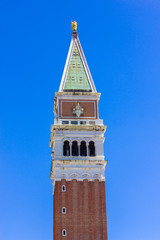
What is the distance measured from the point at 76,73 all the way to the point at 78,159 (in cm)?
1544

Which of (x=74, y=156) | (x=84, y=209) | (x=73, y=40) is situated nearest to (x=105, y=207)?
(x=84, y=209)

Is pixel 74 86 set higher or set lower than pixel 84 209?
higher

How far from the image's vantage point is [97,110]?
93.1 meters

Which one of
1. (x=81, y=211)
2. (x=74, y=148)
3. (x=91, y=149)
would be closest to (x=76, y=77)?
(x=74, y=148)

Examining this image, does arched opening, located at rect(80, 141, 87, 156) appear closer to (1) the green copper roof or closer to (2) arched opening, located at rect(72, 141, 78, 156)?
(2) arched opening, located at rect(72, 141, 78, 156)

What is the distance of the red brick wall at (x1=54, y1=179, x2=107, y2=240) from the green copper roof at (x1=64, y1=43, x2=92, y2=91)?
15924 millimetres

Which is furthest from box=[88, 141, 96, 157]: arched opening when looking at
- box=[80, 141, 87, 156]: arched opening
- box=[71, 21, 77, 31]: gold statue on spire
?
box=[71, 21, 77, 31]: gold statue on spire

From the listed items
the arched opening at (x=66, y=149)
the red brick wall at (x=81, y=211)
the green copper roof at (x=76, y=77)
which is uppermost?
the green copper roof at (x=76, y=77)

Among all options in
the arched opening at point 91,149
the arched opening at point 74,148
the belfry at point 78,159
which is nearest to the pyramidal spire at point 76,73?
the belfry at point 78,159

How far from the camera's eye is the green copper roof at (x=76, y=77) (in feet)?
311

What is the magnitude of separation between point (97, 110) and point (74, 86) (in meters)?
5.41

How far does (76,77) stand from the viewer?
9569 centimetres

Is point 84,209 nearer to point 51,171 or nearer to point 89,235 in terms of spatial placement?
point 89,235

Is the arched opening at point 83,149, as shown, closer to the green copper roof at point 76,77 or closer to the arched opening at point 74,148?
the arched opening at point 74,148
